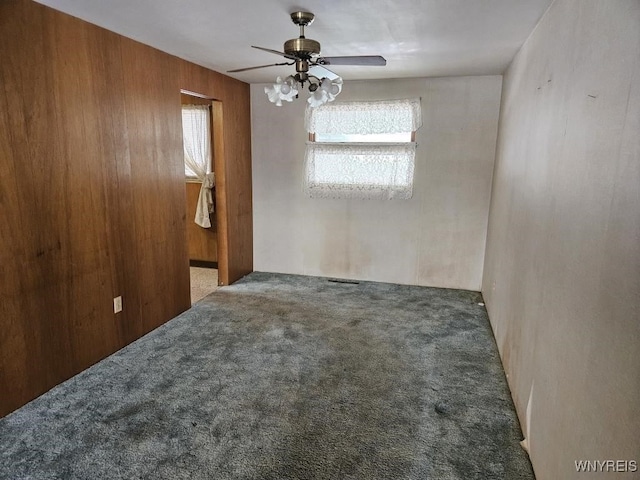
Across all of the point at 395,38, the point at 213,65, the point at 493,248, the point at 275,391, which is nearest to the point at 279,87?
the point at 395,38

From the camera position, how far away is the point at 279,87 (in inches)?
99.6

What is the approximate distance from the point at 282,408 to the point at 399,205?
2871 mm

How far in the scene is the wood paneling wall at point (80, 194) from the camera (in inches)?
85.7

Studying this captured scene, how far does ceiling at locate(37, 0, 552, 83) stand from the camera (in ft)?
7.26

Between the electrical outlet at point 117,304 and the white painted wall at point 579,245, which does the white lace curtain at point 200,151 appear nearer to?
the electrical outlet at point 117,304

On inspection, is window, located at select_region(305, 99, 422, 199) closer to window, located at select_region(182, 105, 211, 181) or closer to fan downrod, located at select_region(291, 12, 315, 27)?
window, located at select_region(182, 105, 211, 181)

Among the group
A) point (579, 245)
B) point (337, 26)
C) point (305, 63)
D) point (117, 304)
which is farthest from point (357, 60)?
point (117, 304)

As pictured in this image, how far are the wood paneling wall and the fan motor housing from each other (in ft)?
4.49

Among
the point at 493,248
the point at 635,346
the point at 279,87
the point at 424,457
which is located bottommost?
the point at 424,457

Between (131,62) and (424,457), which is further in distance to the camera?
(131,62)

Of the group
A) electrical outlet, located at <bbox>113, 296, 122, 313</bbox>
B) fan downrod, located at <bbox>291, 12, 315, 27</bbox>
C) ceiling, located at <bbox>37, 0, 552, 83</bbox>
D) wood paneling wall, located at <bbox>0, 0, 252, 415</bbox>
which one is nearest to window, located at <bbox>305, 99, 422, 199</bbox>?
ceiling, located at <bbox>37, 0, 552, 83</bbox>

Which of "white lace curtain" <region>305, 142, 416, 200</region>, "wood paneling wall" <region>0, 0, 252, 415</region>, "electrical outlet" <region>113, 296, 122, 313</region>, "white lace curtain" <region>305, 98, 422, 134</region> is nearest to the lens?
"wood paneling wall" <region>0, 0, 252, 415</region>

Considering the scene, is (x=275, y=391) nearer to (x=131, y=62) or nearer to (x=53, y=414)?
(x=53, y=414)

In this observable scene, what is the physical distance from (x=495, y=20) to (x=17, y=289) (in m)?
3.22
